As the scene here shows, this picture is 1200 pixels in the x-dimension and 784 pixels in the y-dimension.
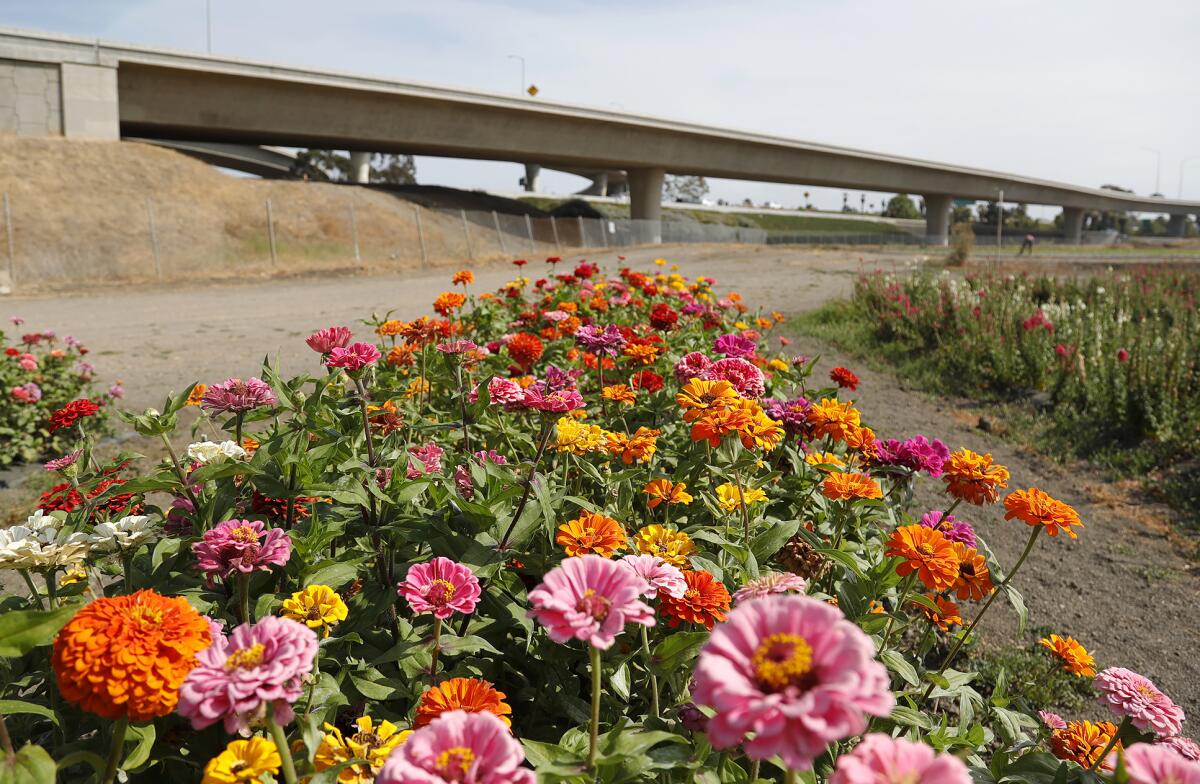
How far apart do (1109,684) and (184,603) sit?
194cm

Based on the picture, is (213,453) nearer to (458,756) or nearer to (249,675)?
(249,675)

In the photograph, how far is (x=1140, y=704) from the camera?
1549mm

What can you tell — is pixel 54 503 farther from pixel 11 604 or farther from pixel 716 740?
A: pixel 716 740

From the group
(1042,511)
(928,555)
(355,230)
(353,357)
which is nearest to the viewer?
(928,555)

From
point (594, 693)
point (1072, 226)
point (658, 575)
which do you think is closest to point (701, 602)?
point (658, 575)

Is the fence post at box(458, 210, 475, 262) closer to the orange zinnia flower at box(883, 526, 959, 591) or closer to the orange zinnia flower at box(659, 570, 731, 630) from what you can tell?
the orange zinnia flower at box(883, 526, 959, 591)

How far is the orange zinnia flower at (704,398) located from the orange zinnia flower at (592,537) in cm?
43

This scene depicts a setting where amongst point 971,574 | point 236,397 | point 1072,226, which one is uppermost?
point 1072,226

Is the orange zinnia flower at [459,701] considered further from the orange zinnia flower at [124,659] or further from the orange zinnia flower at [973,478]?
the orange zinnia flower at [973,478]

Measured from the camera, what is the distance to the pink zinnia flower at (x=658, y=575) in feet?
4.20

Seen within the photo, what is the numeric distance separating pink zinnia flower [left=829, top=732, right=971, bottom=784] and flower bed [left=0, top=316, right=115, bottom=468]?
5352 millimetres

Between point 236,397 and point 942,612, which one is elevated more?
point 236,397

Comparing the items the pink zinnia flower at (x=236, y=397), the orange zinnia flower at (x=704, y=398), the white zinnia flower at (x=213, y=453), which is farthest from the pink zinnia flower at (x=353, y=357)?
the orange zinnia flower at (x=704, y=398)

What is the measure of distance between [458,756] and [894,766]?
48cm
